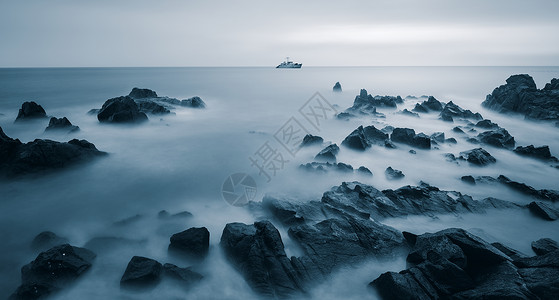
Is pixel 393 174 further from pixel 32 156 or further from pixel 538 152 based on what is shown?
pixel 32 156

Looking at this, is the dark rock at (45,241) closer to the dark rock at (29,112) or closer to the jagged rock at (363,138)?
the jagged rock at (363,138)

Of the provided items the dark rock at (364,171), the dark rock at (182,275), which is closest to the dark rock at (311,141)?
the dark rock at (364,171)

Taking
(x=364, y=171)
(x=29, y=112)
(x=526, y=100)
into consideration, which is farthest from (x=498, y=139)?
(x=29, y=112)

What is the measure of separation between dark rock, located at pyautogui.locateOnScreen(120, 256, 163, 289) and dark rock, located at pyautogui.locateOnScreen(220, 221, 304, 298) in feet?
6.47

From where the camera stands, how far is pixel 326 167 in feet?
48.5

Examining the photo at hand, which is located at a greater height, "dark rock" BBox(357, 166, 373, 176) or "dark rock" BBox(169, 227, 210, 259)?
"dark rock" BBox(357, 166, 373, 176)

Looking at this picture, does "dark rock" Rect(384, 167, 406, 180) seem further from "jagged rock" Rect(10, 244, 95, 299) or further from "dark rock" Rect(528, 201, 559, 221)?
"jagged rock" Rect(10, 244, 95, 299)

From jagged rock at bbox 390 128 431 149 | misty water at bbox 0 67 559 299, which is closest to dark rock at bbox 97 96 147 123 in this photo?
misty water at bbox 0 67 559 299

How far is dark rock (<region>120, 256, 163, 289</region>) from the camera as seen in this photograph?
275 inches

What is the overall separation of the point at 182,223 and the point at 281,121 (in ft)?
64.3

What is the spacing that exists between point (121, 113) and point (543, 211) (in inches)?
1025

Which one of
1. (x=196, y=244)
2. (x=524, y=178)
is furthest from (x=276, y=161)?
(x=524, y=178)

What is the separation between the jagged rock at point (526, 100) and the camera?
91.7 ft

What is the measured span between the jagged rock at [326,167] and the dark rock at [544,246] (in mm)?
7530
